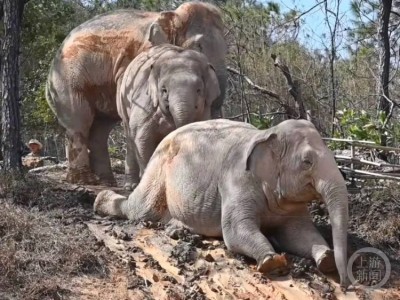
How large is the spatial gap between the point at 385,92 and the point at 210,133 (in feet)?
18.5

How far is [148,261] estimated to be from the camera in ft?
18.5

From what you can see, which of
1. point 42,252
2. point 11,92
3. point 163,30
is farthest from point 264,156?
point 163,30

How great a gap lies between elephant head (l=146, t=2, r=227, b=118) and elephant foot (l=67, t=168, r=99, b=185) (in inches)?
72.6

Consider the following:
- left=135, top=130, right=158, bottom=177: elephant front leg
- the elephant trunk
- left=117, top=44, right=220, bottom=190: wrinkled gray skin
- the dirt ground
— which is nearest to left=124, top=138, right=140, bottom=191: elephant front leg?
left=117, top=44, right=220, bottom=190: wrinkled gray skin

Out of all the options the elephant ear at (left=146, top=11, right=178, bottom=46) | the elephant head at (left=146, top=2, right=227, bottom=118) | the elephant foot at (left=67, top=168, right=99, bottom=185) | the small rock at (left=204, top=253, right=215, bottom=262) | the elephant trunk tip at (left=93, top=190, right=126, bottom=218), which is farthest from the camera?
the elephant foot at (left=67, top=168, right=99, bottom=185)

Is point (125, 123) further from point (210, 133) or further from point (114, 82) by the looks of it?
point (210, 133)

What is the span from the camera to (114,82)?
957 cm

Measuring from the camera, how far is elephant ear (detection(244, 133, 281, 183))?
18.3ft

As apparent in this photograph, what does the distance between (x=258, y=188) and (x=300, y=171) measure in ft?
1.24

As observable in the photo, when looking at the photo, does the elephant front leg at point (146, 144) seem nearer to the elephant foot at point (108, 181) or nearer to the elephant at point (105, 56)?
the elephant at point (105, 56)

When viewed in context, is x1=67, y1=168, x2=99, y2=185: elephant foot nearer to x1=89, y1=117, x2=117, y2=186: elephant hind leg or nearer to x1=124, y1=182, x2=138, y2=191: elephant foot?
x1=89, y1=117, x2=117, y2=186: elephant hind leg

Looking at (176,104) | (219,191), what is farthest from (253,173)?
(176,104)

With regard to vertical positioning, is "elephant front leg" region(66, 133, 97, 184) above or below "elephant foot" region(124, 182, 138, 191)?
above

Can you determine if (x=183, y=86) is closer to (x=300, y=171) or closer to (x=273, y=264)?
(x=300, y=171)
